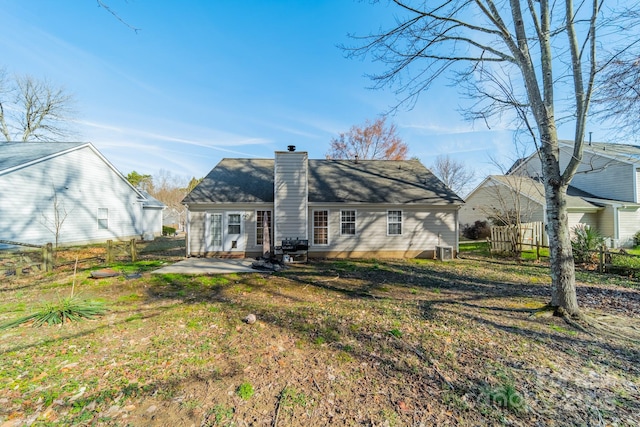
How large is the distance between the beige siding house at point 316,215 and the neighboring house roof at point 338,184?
5 cm

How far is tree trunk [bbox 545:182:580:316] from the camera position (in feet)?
17.0

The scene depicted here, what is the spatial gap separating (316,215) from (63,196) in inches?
601

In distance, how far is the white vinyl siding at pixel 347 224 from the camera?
1295cm

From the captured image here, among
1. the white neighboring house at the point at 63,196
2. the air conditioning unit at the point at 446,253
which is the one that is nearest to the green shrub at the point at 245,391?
the air conditioning unit at the point at 446,253

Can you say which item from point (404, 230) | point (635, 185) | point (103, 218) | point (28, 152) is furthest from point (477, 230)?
point (28, 152)

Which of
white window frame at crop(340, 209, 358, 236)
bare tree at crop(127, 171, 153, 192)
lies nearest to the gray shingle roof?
white window frame at crop(340, 209, 358, 236)

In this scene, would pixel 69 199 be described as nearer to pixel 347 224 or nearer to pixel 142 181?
pixel 347 224

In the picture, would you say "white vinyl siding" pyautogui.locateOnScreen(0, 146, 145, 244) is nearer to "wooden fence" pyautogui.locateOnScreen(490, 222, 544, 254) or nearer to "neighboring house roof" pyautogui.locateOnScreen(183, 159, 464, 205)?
"neighboring house roof" pyautogui.locateOnScreen(183, 159, 464, 205)

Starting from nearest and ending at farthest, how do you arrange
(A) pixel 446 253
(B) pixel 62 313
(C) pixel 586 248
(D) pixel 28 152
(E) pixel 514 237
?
(B) pixel 62 313
(C) pixel 586 248
(A) pixel 446 253
(E) pixel 514 237
(D) pixel 28 152

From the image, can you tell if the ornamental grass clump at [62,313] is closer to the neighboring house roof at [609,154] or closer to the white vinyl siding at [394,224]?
the white vinyl siding at [394,224]

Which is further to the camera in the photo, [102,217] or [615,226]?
[102,217]

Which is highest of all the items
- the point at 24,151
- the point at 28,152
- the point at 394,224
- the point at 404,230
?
the point at 24,151

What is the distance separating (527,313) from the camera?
219 inches

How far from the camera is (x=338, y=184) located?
46.6ft
